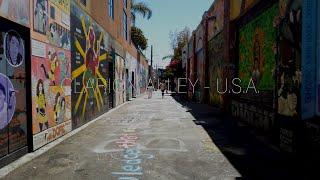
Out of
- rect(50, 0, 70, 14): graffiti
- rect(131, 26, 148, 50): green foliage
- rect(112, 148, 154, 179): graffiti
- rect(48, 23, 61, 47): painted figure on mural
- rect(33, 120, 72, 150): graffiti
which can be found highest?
rect(131, 26, 148, 50): green foliage

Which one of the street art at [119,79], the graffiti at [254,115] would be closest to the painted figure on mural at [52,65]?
the graffiti at [254,115]

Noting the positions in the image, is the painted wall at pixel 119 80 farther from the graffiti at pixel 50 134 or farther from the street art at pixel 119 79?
the graffiti at pixel 50 134

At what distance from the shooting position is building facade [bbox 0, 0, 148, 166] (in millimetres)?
7906

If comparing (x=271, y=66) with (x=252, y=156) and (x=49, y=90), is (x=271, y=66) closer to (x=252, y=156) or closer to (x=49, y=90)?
(x=252, y=156)

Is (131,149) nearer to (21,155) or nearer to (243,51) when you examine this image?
(21,155)

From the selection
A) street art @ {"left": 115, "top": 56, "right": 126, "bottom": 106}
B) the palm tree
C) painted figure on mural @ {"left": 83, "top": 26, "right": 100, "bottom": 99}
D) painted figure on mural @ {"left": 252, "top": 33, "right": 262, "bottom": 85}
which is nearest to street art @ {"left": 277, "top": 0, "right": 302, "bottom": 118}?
painted figure on mural @ {"left": 252, "top": 33, "right": 262, "bottom": 85}

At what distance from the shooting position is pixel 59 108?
11484mm

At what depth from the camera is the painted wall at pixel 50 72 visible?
9.32m

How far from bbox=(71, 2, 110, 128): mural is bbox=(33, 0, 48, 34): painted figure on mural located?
2.92 metres

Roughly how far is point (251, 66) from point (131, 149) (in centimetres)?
683

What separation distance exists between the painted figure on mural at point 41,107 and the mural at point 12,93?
74cm

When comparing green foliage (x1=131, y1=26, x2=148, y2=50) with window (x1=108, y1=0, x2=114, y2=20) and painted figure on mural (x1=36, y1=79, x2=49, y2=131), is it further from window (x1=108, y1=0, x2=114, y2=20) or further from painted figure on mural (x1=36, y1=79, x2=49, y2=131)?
painted figure on mural (x1=36, y1=79, x2=49, y2=131)

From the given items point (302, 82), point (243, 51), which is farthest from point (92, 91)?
point (302, 82)

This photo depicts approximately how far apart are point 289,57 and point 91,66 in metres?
9.33
